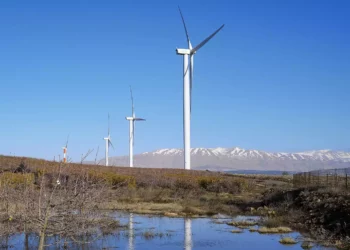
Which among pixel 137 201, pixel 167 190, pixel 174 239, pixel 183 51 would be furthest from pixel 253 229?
pixel 183 51

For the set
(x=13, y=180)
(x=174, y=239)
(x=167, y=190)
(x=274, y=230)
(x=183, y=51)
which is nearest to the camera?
(x=174, y=239)

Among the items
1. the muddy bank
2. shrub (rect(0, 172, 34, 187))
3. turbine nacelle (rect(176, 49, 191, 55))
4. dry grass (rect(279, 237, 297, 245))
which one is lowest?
dry grass (rect(279, 237, 297, 245))

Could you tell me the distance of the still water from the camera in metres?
21.4

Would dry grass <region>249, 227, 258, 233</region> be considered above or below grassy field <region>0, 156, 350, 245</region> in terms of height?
below

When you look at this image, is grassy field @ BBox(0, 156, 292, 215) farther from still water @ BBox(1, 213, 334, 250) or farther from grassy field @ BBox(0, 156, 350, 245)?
still water @ BBox(1, 213, 334, 250)

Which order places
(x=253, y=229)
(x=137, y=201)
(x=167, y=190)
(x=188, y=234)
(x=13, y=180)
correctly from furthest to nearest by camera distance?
(x=167, y=190), (x=137, y=201), (x=13, y=180), (x=253, y=229), (x=188, y=234)

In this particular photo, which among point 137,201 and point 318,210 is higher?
point 318,210

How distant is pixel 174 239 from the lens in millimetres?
23719

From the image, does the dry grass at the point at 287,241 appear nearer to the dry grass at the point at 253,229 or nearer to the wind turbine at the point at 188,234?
the dry grass at the point at 253,229

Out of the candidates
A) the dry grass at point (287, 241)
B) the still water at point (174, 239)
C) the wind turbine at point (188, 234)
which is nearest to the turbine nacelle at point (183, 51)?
the wind turbine at point (188, 234)

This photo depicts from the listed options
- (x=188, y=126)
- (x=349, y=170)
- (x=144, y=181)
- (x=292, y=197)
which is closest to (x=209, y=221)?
(x=292, y=197)

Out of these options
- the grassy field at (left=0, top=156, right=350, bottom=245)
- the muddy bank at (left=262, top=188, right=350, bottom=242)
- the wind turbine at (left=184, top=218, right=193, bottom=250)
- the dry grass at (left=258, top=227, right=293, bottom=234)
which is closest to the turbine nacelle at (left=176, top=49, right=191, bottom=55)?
the grassy field at (left=0, top=156, right=350, bottom=245)

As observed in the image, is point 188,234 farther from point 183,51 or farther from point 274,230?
point 183,51

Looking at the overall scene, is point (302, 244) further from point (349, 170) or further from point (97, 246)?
point (349, 170)
